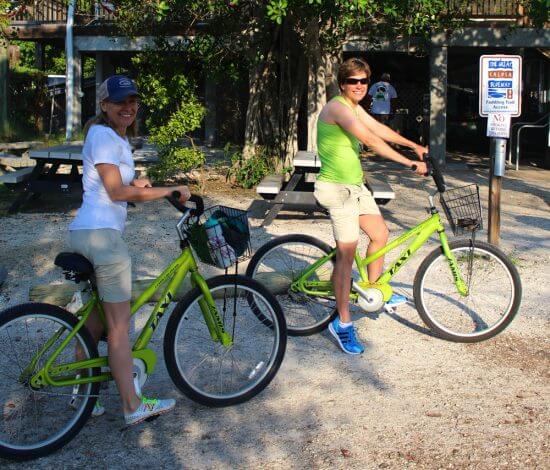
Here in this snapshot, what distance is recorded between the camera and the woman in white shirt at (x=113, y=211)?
12.1ft

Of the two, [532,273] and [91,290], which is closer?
[91,290]

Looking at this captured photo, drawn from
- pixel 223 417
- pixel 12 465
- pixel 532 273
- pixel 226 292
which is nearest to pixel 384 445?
pixel 223 417

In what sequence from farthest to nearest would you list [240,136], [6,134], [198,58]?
[240,136] → [6,134] → [198,58]

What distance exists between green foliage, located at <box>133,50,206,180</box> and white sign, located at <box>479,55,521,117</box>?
5690 millimetres

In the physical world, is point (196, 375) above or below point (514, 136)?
below

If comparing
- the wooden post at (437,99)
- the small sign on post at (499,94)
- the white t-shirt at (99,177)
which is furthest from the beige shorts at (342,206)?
the wooden post at (437,99)

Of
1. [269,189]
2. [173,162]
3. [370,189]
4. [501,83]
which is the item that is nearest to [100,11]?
[173,162]

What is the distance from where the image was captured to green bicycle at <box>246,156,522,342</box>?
206 inches

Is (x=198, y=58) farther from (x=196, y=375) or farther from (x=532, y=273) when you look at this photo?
(x=196, y=375)

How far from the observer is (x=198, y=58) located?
494 inches

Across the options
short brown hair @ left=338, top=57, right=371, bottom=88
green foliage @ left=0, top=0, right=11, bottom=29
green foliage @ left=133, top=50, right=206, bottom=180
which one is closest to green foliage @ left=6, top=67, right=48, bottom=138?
green foliage @ left=0, top=0, right=11, bottom=29

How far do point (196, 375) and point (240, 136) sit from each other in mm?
17446

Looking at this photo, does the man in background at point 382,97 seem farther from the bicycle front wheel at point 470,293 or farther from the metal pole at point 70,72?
the bicycle front wheel at point 470,293

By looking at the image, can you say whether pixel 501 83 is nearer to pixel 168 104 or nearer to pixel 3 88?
pixel 168 104
